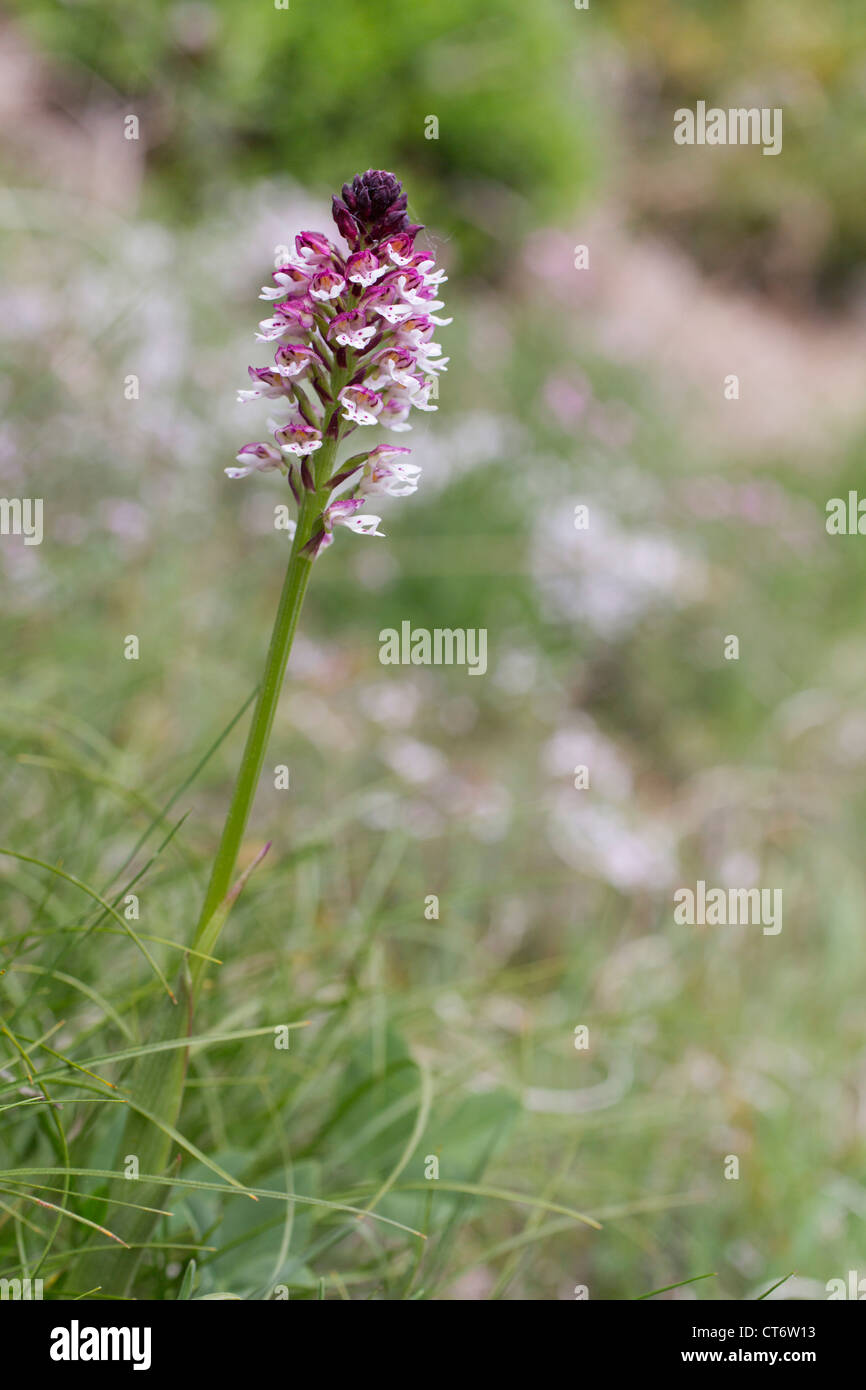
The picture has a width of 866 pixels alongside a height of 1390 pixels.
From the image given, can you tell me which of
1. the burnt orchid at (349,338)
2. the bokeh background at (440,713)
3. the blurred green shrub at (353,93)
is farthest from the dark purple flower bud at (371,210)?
the blurred green shrub at (353,93)

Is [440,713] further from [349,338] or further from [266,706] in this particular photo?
[349,338]

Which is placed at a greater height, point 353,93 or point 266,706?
point 353,93

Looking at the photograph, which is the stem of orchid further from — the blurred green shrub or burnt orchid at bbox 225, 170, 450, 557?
the blurred green shrub

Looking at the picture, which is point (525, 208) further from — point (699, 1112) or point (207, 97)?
point (699, 1112)

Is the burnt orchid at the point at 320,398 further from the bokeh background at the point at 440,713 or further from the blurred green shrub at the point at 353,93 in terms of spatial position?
the blurred green shrub at the point at 353,93

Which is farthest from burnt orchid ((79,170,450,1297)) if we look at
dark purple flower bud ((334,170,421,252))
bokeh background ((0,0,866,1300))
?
bokeh background ((0,0,866,1300))

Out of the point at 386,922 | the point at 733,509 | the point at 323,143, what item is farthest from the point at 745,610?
the point at 323,143

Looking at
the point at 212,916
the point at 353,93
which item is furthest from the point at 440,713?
the point at 353,93
